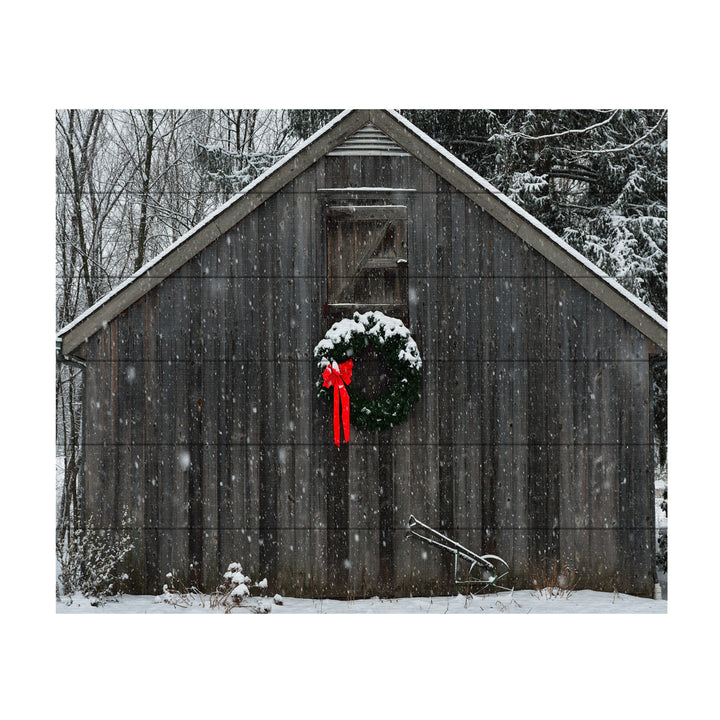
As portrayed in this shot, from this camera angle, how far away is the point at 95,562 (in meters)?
8.50

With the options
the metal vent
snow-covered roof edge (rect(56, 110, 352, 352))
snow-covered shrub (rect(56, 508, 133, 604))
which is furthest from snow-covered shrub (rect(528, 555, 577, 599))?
snow-covered roof edge (rect(56, 110, 352, 352))

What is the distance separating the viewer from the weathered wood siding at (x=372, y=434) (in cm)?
870

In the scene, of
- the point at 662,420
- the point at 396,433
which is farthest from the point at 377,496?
the point at 662,420

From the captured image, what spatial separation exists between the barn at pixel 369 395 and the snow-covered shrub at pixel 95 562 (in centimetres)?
17

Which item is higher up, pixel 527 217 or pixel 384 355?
pixel 527 217

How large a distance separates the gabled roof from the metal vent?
0.05ft

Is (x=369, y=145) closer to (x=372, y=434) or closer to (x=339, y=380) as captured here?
(x=339, y=380)

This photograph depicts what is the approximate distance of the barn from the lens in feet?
28.5

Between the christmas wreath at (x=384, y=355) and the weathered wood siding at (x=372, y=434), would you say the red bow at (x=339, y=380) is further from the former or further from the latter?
the weathered wood siding at (x=372, y=434)

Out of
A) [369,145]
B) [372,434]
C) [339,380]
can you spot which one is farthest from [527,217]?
[372,434]

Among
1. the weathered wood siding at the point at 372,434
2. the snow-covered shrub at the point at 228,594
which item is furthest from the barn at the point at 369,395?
the snow-covered shrub at the point at 228,594

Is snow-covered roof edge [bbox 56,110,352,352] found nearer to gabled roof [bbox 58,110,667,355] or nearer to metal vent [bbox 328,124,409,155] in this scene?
gabled roof [bbox 58,110,667,355]

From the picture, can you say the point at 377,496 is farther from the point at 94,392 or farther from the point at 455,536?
the point at 94,392

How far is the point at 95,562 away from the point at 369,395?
361 centimetres
